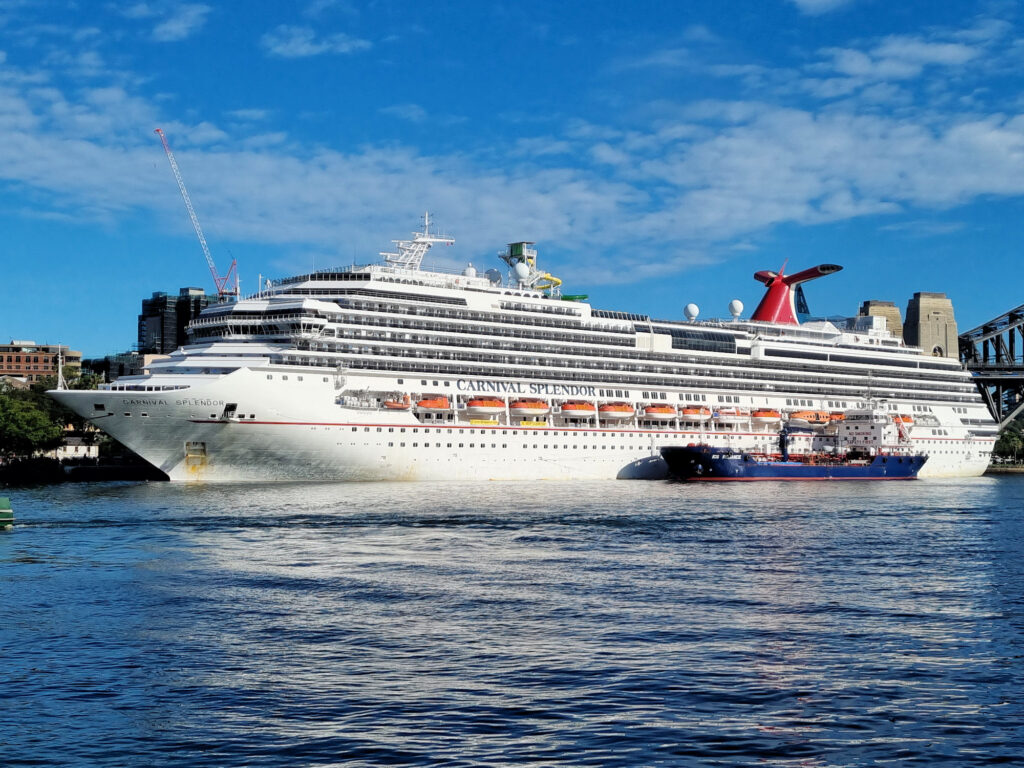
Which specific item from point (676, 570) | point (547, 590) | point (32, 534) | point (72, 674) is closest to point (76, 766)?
point (72, 674)

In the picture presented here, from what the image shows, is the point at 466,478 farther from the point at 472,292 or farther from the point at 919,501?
the point at 919,501

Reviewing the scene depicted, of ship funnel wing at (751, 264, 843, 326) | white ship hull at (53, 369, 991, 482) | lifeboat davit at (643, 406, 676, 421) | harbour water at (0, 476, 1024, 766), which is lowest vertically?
harbour water at (0, 476, 1024, 766)

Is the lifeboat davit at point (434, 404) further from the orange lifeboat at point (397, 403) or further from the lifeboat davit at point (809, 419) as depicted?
the lifeboat davit at point (809, 419)

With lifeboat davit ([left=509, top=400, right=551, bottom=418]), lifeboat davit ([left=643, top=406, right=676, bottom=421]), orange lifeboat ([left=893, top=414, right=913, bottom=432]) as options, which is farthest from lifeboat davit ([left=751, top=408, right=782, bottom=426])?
lifeboat davit ([left=509, top=400, right=551, bottom=418])

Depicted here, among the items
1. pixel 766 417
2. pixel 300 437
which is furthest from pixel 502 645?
pixel 766 417

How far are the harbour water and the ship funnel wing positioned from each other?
81951 mm

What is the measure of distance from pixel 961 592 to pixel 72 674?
90.6 ft

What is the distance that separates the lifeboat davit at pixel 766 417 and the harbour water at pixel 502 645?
60.2 meters

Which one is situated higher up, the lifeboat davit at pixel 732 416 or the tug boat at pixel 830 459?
the lifeboat davit at pixel 732 416

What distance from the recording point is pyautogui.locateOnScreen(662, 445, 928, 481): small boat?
106 metres

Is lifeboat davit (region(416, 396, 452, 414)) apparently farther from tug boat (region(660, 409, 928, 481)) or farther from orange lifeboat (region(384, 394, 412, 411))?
tug boat (region(660, 409, 928, 481))

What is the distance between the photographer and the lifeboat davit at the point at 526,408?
316ft

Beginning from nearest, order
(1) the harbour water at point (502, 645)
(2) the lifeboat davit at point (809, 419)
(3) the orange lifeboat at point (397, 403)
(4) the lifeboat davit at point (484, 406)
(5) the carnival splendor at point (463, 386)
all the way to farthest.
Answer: (1) the harbour water at point (502, 645), (5) the carnival splendor at point (463, 386), (3) the orange lifeboat at point (397, 403), (4) the lifeboat davit at point (484, 406), (2) the lifeboat davit at point (809, 419)

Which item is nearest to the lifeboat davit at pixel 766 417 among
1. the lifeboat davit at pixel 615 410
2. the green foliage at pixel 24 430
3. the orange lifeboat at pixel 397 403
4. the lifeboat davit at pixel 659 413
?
the lifeboat davit at pixel 659 413
